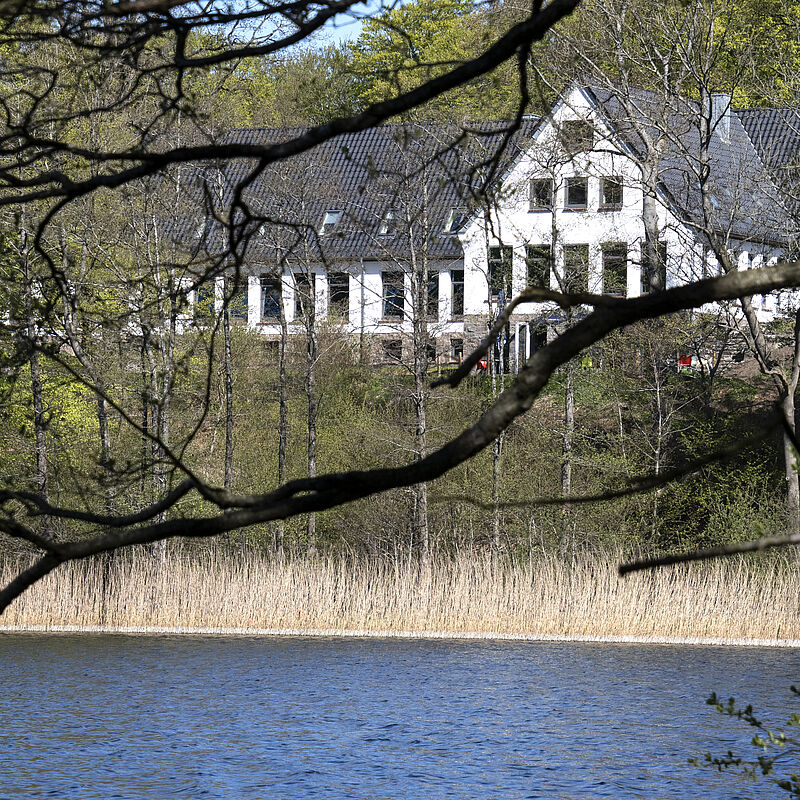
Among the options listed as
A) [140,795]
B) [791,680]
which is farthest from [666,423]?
[140,795]

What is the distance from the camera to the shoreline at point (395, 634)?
16.8m

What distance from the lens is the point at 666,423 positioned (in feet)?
77.8

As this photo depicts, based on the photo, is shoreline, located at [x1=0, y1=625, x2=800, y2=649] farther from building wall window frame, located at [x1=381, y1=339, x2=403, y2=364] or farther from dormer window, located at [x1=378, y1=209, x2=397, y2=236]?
building wall window frame, located at [x1=381, y1=339, x2=403, y2=364]

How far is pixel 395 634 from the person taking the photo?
1781 cm

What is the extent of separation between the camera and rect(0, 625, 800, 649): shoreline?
16828mm

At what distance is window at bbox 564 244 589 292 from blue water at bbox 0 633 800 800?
865 cm

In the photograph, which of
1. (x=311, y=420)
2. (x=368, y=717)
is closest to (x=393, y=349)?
(x=311, y=420)

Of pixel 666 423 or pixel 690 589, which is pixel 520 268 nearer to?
pixel 666 423

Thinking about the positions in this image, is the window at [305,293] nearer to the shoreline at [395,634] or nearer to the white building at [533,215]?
the white building at [533,215]

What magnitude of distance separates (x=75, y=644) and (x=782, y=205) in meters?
12.7

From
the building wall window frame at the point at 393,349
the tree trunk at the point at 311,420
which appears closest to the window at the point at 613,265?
the building wall window frame at the point at 393,349

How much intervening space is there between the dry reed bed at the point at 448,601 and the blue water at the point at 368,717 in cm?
39

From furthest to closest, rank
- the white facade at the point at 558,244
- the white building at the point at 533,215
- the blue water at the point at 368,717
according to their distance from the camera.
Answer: the white facade at the point at 558,244, the white building at the point at 533,215, the blue water at the point at 368,717

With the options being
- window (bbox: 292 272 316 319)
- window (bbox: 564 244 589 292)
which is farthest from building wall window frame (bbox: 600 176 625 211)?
window (bbox: 292 272 316 319)
